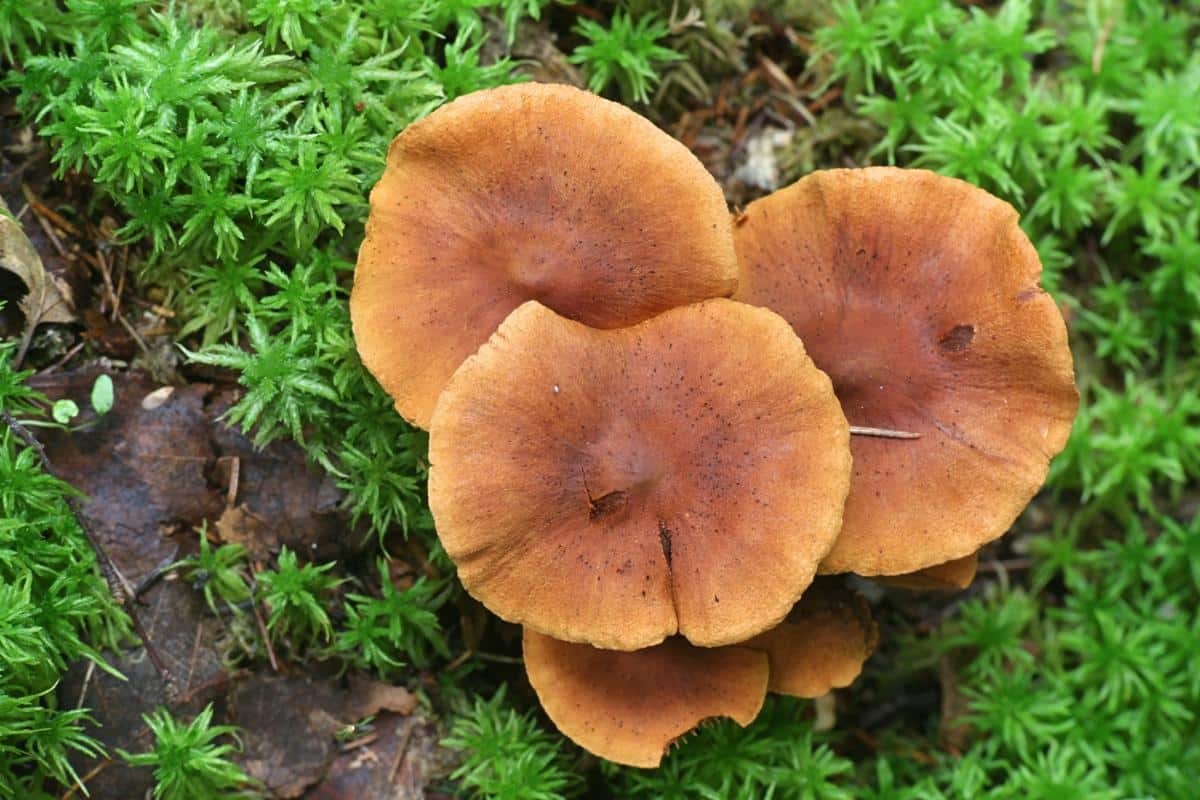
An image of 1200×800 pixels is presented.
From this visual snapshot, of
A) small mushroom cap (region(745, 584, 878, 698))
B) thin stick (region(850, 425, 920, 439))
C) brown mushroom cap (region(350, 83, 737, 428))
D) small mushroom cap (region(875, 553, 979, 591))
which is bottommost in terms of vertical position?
small mushroom cap (region(745, 584, 878, 698))

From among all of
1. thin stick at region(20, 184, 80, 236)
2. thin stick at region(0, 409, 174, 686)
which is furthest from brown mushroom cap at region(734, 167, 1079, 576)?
thin stick at region(20, 184, 80, 236)

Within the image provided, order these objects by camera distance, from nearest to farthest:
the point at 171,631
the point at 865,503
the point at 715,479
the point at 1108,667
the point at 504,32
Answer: the point at 715,479
the point at 865,503
the point at 171,631
the point at 504,32
the point at 1108,667

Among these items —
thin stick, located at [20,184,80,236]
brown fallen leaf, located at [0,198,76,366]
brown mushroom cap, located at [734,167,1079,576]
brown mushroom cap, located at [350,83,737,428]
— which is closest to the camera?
brown mushroom cap, located at [350,83,737,428]

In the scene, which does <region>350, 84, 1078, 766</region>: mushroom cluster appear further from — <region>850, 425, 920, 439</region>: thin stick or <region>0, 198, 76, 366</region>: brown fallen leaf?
<region>0, 198, 76, 366</region>: brown fallen leaf

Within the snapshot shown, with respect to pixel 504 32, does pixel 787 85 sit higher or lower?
lower

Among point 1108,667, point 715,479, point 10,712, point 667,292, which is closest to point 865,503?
point 715,479

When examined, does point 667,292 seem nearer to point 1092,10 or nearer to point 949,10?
point 949,10

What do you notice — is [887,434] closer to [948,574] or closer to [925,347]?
[925,347]
